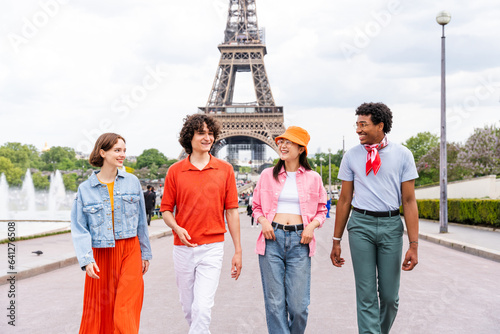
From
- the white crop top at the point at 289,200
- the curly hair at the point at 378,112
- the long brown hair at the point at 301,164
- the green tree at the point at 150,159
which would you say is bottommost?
the white crop top at the point at 289,200

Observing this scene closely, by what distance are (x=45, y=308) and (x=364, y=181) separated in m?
4.32

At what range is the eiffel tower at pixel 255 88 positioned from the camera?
69.7 metres

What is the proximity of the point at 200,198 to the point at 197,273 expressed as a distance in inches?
23.5

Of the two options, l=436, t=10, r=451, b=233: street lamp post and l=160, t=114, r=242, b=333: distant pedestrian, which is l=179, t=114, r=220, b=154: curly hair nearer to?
l=160, t=114, r=242, b=333: distant pedestrian

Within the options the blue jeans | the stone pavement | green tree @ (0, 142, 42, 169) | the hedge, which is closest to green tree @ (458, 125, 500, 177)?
the hedge

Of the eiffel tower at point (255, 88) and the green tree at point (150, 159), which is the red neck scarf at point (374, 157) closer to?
the eiffel tower at point (255, 88)

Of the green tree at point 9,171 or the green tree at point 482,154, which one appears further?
the green tree at point 9,171

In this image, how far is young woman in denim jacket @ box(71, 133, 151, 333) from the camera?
3947 millimetres

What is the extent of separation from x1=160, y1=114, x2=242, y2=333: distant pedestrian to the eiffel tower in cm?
6413

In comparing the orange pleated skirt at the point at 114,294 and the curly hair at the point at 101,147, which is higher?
the curly hair at the point at 101,147

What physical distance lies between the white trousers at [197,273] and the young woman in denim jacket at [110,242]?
12.6 inches

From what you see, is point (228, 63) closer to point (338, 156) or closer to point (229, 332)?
point (338, 156)

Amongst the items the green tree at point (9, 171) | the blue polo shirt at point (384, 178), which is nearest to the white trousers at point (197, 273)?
the blue polo shirt at point (384, 178)

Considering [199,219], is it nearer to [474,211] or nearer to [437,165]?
[474,211]
